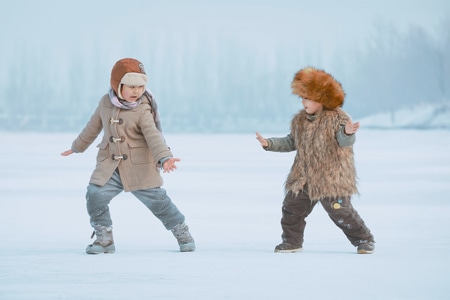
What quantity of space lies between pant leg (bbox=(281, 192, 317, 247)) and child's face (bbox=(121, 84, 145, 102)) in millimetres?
954

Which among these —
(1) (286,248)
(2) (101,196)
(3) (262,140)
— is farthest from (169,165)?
(1) (286,248)

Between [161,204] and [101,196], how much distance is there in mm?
321

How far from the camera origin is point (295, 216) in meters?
4.93

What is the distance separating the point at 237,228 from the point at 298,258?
1.44 metres

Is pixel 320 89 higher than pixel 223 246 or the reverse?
higher

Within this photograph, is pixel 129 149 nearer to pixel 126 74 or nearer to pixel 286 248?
pixel 126 74

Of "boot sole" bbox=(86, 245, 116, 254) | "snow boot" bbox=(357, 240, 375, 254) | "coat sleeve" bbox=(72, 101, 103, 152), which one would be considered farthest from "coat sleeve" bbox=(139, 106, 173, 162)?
"snow boot" bbox=(357, 240, 375, 254)

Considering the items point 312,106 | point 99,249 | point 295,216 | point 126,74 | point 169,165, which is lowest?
point 99,249

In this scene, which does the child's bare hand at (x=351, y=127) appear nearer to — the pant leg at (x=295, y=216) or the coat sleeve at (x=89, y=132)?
the pant leg at (x=295, y=216)

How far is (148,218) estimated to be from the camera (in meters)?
6.54

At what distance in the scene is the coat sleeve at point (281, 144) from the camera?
4.91 metres

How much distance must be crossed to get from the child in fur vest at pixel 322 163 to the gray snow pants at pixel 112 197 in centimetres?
60

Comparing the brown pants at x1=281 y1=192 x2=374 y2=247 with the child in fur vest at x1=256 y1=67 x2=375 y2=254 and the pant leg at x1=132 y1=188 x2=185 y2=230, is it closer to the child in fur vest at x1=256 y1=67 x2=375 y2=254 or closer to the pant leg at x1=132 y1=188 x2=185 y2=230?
the child in fur vest at x1=256 y1=67 x2=375 y2=254

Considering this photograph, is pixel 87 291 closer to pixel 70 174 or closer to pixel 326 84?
pixel 326 84
